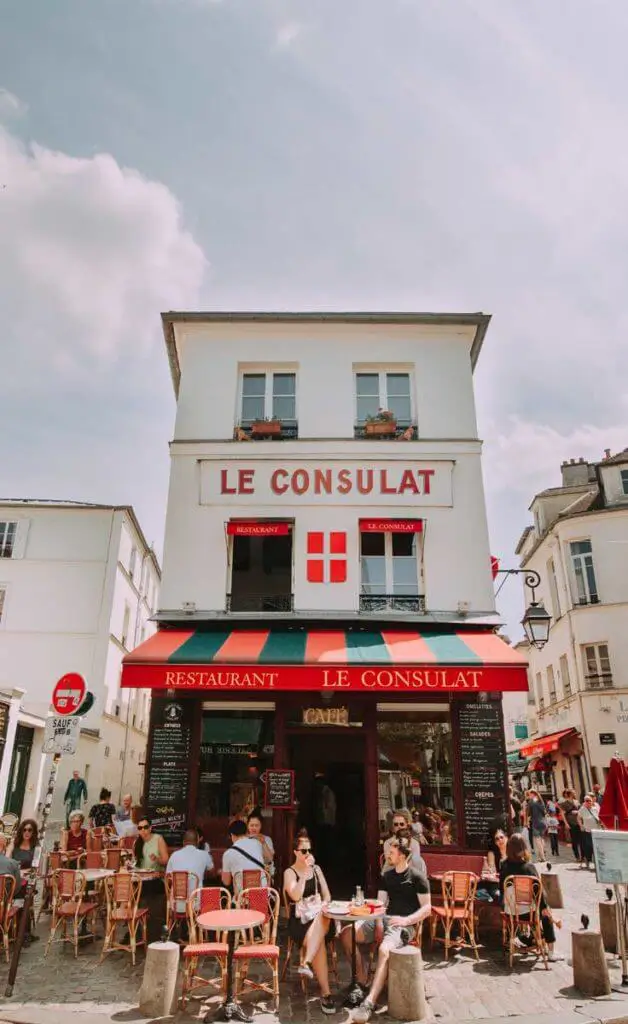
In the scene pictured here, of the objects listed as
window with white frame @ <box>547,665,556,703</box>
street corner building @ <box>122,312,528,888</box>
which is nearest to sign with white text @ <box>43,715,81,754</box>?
street corner building @ <box>122,312,528,888</box>

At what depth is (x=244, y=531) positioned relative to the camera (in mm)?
10883

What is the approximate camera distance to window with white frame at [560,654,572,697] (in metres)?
21.6

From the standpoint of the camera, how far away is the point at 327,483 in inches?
434

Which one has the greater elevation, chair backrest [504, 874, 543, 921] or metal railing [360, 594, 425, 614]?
metal railing [360, 594, 425, 614]

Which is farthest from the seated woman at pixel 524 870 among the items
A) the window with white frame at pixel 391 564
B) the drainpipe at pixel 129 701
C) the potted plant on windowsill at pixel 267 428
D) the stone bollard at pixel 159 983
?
the drainpipe at pixel 129 701

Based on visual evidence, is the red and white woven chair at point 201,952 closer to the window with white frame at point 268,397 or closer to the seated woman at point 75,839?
the seated woman at point 75,839

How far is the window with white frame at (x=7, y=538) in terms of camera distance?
71.9 feet

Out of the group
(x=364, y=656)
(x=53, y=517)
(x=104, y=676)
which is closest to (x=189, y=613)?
(x=364, y=656)

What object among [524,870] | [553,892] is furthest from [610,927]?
[553,892]

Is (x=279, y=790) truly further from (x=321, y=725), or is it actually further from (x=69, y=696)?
(x=69, y=696)

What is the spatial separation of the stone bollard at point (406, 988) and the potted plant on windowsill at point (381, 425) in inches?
311

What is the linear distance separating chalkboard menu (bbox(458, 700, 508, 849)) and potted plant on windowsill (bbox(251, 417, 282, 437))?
217 inches

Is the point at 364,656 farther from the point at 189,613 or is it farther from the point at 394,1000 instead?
the point at 394,1000

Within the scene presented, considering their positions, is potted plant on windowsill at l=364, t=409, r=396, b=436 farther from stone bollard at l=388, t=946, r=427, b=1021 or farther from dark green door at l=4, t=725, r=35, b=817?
dark green door at l=4, t=725, r=35, b=817
